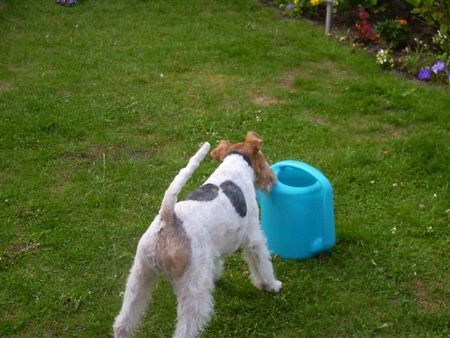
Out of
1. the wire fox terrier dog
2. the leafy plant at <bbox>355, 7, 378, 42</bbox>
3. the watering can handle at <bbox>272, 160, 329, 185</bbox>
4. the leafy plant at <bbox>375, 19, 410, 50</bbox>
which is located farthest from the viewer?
the leafy plant at <bbox>355, 7, 378, 42</bbox>

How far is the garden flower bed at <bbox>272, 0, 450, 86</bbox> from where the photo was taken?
771 cm

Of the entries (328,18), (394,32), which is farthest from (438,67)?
(328,18)

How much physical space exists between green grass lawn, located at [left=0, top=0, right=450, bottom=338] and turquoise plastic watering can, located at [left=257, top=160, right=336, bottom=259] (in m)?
0.15

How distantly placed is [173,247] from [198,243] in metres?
0.18

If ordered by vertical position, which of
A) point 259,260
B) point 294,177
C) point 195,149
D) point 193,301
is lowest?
point 195,149

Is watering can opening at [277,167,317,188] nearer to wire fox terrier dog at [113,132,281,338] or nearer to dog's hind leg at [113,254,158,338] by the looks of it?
wire fox terrier dog at [113,132,281,338]

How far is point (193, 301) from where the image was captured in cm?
373

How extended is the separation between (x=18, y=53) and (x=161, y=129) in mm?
3258

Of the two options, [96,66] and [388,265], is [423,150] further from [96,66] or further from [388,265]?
[96,66]

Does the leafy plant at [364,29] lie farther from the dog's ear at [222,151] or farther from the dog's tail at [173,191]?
the dog's tail at [173,191]

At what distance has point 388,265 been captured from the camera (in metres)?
4.80

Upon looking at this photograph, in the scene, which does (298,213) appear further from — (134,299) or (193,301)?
(134,299)

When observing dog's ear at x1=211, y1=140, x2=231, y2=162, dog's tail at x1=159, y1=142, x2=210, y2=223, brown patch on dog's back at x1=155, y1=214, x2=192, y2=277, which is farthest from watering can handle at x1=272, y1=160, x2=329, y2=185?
brown patch on dog's back at x1=155, y1=214, x2=192, y2=277

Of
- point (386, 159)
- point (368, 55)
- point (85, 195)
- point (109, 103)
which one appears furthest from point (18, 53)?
point (386, 159)
